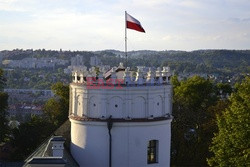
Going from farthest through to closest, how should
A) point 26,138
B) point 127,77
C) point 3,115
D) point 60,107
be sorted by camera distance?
point 60,107 < point 3,115 < point 26,138 < point 127,77

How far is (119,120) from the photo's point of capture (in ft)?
69.1

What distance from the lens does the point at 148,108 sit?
21.5 metres

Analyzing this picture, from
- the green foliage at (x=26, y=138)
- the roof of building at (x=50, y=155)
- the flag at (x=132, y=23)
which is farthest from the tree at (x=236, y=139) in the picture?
the green foliage at (x=26, y=138)

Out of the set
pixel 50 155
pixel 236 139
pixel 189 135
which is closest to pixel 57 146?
pixel 50 155

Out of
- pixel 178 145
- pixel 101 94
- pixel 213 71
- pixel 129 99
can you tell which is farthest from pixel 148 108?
pixel 213 71

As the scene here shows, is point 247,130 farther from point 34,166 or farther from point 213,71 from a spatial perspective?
point 213,71

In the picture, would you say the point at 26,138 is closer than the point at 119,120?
No

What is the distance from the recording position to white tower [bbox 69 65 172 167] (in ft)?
69.7

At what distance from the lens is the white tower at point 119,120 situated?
836 inches

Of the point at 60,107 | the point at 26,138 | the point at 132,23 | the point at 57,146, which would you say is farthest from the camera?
the point at 60,107

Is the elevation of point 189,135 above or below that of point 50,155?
below

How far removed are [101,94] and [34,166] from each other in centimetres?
523

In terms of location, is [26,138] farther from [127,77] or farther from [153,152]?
[127,77]

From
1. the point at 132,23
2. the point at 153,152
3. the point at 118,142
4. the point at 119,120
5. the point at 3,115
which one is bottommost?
the point at 153,152
